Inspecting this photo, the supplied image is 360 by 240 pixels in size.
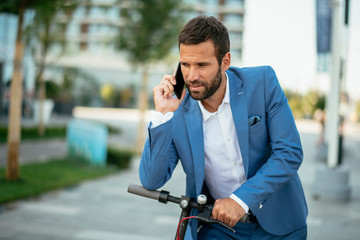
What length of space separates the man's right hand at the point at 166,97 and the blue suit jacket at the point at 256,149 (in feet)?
0.18

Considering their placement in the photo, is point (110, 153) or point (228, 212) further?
point (110, 153)

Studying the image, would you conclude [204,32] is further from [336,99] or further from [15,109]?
[336,99]

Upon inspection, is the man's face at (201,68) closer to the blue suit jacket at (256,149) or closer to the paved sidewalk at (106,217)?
the blue suit jacket at (256,149)

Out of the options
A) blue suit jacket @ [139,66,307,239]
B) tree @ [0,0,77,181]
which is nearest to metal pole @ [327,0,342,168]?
tree @ [0,0,77,181]

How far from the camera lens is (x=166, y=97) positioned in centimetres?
220

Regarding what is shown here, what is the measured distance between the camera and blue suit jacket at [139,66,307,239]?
203 centimetres

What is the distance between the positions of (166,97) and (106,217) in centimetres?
438

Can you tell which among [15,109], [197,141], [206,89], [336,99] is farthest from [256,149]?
[336,99]

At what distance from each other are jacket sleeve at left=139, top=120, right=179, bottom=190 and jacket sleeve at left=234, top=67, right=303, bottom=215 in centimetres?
39

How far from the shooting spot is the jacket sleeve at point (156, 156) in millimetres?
2066

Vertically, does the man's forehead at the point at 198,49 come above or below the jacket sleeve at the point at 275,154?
above

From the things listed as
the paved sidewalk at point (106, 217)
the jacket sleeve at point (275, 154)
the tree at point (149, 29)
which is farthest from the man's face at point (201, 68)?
the tree at point (149, 29)

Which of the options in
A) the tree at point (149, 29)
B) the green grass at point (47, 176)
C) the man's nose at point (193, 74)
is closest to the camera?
the man's nose at point (193, 74)

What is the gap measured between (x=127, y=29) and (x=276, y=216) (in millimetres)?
11547
